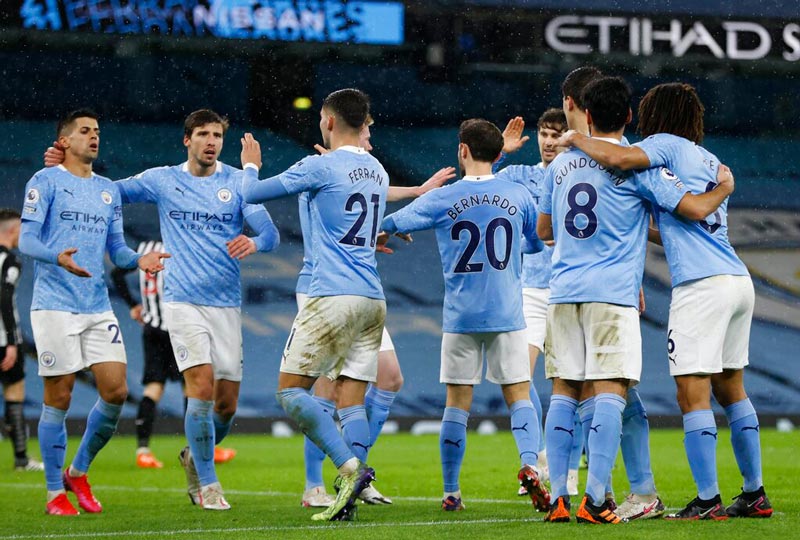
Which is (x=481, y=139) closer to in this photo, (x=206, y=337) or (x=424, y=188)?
(x=424, y=188)

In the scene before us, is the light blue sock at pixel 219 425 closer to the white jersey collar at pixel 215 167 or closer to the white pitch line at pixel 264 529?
the white jersey collar at pixel 215 167

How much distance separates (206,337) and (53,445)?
104cm

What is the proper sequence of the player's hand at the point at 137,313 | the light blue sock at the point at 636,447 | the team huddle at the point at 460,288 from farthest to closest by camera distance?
the player's hand at the point at 137,313, the light blue sock at the point at 636,447, the team huddle at the point at 460,288

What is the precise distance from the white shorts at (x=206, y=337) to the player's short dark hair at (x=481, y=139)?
174 centimetres

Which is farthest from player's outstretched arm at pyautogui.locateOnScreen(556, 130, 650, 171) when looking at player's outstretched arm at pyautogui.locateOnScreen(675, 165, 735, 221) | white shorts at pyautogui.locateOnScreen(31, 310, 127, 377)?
white shorts at pyautogui.locateOnScreen(31, 310, 127, 377)

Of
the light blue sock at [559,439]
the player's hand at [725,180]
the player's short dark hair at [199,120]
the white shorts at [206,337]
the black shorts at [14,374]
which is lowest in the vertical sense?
the black shorts at [14,374]

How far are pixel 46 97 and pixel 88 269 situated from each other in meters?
11.7

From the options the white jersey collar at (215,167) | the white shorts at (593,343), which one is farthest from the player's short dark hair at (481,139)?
the white jersey collar at (215,167)

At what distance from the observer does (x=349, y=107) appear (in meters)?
6.57

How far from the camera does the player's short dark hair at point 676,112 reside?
19.8 feet

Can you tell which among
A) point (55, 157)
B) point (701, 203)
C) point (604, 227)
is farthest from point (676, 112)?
point (55, 157)

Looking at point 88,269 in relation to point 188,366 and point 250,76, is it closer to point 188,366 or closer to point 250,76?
point 188,366

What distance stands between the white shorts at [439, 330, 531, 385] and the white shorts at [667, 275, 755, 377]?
1.06m

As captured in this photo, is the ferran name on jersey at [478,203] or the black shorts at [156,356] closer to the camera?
the ferran name on jersey at [478,203]
